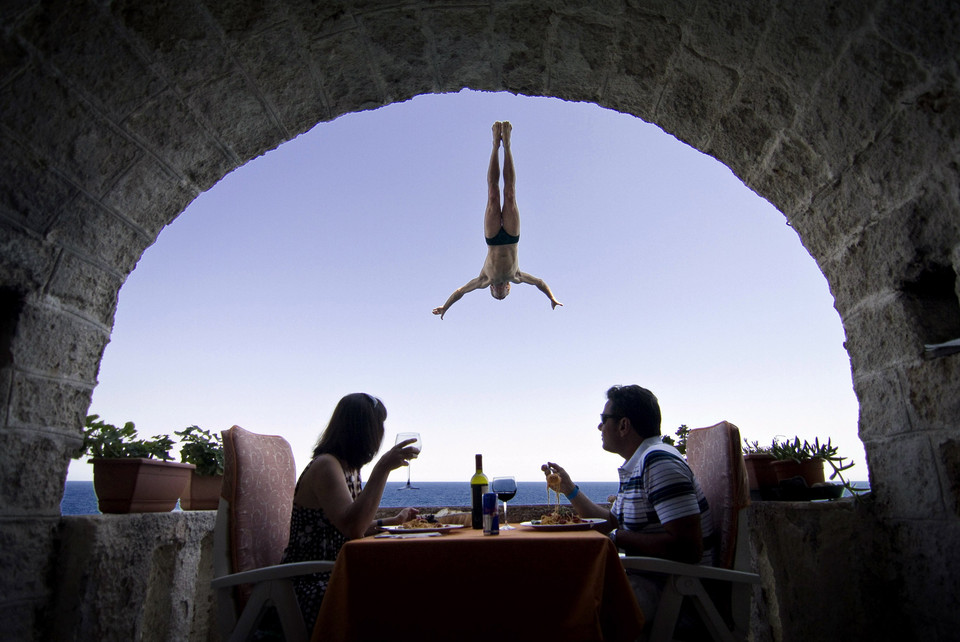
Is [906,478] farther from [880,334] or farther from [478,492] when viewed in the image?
[478,492]

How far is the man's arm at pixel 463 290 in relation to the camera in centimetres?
552

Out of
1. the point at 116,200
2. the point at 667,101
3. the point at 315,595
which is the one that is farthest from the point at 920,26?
the point at 116,200

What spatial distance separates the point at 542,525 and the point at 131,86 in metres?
2.05

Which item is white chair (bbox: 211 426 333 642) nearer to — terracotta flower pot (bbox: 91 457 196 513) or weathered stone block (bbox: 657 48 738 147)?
terracotta flower pot (bbox: 91 457 196 513)

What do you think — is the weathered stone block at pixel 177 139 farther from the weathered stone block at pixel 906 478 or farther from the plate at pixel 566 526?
the weathered stone block at pixel 906 478

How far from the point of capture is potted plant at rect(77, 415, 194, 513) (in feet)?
7.20

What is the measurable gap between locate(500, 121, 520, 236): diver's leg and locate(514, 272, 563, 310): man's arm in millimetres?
635

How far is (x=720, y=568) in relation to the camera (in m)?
1.76

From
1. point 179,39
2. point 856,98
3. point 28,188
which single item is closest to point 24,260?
point 28,188

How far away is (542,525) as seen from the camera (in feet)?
5.70

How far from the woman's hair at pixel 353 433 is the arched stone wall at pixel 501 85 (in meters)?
0.92

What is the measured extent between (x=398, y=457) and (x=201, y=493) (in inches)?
57.6

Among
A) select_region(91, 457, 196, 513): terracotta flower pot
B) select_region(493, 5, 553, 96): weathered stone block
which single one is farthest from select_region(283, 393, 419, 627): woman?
select_region(493, 5, 553, 96): weathered stone block

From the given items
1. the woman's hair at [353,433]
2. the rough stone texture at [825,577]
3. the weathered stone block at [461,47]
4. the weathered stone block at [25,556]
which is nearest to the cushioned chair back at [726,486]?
the rough stone texture at [825,577]
